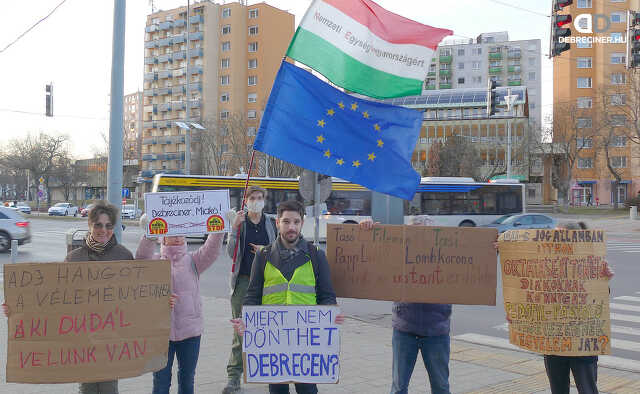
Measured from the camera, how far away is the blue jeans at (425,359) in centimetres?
432

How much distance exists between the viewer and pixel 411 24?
18.0ft

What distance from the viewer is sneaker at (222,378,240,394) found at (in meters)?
5.35

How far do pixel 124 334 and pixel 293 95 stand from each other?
247cm

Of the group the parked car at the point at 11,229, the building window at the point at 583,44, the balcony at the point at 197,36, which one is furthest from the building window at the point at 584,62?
the parked car at the point at 11,229

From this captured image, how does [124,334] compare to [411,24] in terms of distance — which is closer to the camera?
[124,334]

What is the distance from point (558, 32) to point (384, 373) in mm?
10048

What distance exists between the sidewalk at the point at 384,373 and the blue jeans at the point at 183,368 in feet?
4.17

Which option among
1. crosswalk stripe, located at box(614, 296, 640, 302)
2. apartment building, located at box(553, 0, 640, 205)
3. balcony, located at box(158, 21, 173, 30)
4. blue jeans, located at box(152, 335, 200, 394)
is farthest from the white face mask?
balcony, located at box(158, 21, 173, 30)

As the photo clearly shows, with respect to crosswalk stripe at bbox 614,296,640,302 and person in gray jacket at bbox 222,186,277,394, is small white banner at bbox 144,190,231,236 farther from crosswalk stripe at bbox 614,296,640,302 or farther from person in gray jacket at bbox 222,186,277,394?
crosswalk stripe at bbox 614,296,640,302

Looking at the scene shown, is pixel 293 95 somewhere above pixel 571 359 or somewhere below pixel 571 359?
above

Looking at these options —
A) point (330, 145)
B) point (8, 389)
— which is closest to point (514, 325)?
point (330, 145)

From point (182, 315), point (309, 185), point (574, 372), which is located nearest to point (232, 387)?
point (182, 315)

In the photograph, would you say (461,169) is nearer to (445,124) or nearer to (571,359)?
(445,124)

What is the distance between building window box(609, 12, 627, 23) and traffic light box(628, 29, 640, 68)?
69729 mm
